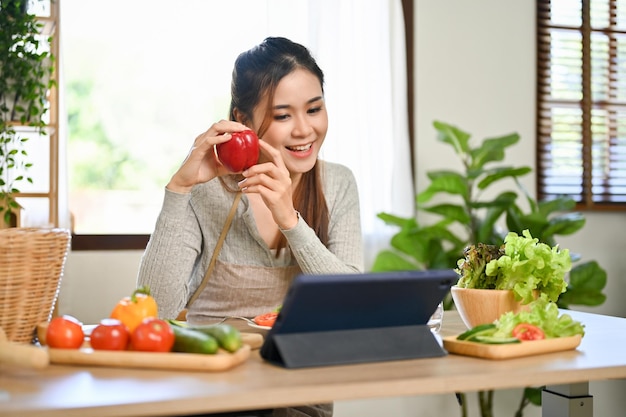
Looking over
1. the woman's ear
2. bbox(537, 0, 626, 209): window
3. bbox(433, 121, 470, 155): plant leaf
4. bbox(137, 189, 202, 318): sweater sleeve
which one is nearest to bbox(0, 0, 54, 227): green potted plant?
the woman's ear

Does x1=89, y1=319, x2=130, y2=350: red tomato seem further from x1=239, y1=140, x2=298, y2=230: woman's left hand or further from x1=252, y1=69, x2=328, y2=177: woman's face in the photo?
x1=252, y1=69, x2=328, y2=177: woman's face

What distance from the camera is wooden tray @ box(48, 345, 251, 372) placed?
1.24 meters

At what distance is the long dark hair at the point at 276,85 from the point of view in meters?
2.29

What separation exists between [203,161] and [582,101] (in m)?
3.07

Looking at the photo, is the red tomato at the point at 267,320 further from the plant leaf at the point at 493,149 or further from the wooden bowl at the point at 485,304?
the plant leaf at the point at 493,149

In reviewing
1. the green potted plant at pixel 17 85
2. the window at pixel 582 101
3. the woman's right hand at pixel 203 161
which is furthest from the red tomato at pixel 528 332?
the window at pixel 582 101

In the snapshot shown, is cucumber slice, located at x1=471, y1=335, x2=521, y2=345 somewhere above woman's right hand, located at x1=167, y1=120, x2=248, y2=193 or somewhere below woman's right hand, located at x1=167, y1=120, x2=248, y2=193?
below

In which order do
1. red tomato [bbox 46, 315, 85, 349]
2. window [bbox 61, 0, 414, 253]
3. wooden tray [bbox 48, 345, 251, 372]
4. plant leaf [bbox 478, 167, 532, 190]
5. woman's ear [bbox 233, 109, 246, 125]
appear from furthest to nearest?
window [bbox 61, 0, 414, 253], plant leaf [bbox 478, 167, 532, 190], woman's ear [bbox 233, 109, 246, 125], red tomato [bbox 46, 315, 85, 349], wooden tray [bbox 48, 345, 251, 372]

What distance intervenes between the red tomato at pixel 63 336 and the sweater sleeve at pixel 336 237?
72 cm

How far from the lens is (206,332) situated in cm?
134

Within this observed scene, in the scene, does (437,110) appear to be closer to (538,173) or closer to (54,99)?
(538,173)

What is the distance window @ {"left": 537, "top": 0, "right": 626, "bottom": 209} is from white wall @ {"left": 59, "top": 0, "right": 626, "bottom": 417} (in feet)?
0.26

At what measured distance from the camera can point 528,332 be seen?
4.84 feet

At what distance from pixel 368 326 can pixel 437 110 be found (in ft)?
10.1
